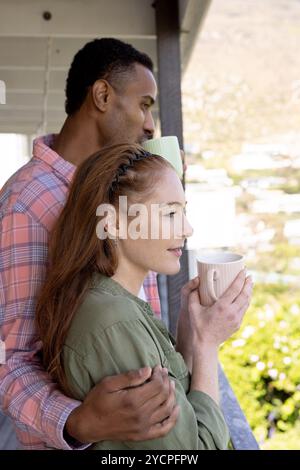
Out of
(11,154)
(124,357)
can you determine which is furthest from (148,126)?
(11,154)

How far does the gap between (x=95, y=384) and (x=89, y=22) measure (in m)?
1.91

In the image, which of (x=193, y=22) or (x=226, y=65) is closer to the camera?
(x=193, y=22)

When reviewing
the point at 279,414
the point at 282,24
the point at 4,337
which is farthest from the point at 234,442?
the point at 282,24

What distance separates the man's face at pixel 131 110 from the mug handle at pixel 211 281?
0.49 meters

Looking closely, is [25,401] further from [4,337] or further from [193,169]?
[193,169]

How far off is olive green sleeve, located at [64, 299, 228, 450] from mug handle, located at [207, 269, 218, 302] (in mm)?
134

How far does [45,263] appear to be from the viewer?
1178 mm

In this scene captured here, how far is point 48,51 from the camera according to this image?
2.87 metres

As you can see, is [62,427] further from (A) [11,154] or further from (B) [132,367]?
(A) [11,154]

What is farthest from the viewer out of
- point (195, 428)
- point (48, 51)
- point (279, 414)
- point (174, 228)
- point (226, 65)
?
point (226, 65)

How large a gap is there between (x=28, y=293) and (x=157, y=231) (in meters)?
0.25

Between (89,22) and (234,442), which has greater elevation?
(89,22)

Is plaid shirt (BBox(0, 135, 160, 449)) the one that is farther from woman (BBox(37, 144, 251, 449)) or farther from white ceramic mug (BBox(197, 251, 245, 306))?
white ceramic mug (BBox(197, 251, 245, 306))

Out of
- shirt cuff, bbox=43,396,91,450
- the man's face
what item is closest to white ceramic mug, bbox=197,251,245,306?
shirt cuff, bbox=43,396,91,450
